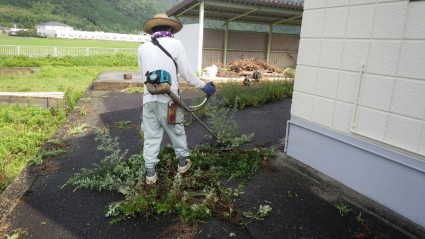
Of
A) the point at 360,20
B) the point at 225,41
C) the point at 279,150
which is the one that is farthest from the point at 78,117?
→ the point at 225,41

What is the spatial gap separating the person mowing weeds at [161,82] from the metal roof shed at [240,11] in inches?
358

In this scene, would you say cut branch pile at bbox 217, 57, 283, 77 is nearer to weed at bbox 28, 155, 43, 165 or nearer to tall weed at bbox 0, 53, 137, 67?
weed at bbox 28, 155, 43, 165

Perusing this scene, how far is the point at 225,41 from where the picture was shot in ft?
53.1

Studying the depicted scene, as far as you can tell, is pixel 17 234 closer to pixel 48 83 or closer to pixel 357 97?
pixel 357 97

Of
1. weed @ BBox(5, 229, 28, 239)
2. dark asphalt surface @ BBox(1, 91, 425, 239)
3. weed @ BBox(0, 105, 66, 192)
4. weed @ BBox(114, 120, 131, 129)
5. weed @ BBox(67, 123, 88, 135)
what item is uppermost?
weed @ BBox(114, 120, 131, 129)

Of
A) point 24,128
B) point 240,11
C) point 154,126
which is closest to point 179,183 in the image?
point 154,126

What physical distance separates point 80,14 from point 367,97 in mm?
110907

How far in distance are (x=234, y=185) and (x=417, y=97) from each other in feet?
6.77

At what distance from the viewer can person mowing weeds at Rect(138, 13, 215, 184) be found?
11.4ft

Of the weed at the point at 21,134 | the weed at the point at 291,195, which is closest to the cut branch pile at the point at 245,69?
the weed at the point at 21,134

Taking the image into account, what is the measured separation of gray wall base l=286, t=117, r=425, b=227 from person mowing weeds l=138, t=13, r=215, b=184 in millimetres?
1703

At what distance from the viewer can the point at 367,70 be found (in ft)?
10.8

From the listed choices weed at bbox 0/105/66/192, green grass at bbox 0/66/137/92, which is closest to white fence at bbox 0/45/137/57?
green grass at bbox 0/66/137/92

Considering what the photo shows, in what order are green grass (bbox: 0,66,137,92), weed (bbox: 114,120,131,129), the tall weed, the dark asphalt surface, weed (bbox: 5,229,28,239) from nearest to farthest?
weed (bbox: 5,229,28,239)
the dark asphalt surface
weed (bbox: 114,120,131,129)
green grass (bbox: 0,66,137,92)
the tall weed
